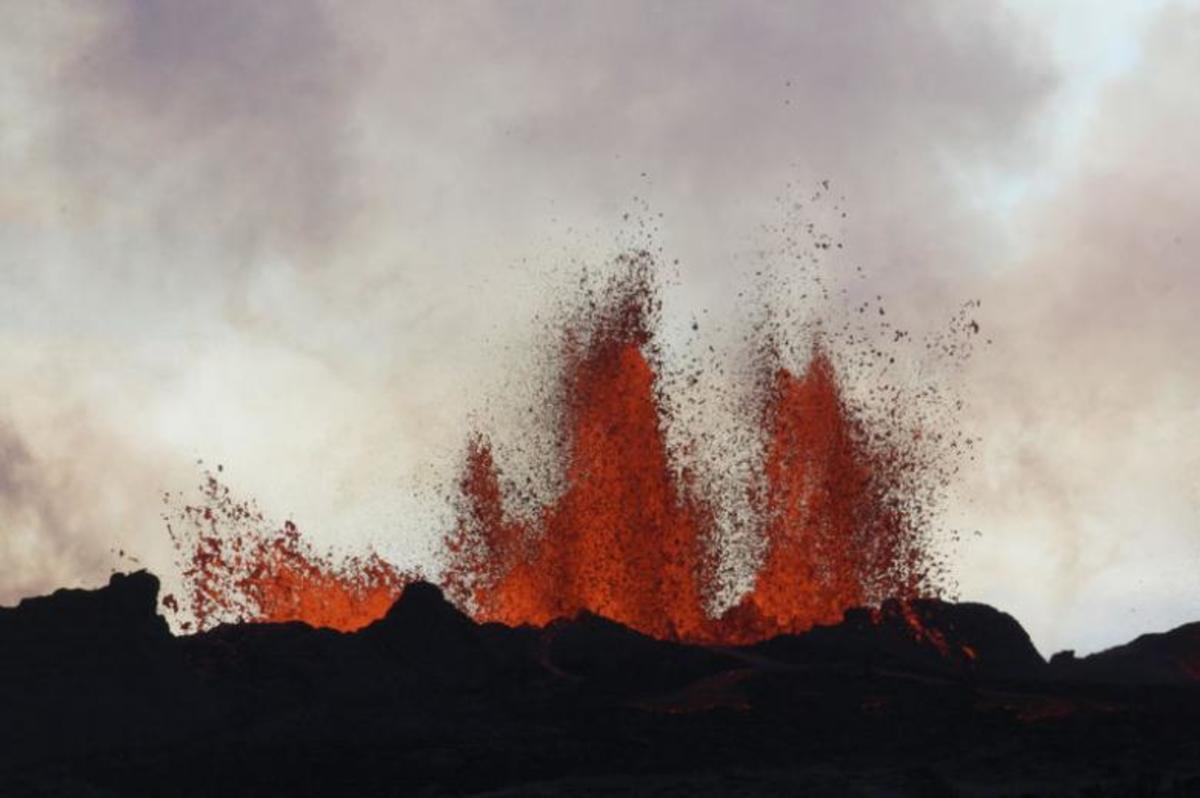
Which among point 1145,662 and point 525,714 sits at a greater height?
point 1145,662

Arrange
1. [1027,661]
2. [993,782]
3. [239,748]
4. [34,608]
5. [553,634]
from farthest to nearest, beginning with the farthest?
[1027,661], [553,634], [34,608], [239,748], [993,782]

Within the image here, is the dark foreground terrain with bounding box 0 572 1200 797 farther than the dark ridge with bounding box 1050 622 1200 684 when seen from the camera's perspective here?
No

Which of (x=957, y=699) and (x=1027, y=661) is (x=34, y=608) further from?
(x=1027, y=661)

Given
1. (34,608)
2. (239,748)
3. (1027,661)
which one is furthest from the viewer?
(1027,661)

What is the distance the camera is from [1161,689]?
8662 cm

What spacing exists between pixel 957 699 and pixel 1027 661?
22.0 meters

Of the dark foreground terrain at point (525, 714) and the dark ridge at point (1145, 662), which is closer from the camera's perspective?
the dark foreground terrain at point (525, 714)

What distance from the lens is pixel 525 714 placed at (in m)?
83.6

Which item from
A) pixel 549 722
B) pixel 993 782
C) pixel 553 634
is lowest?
pixel 993 782

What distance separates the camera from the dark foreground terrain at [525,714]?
7481 cm

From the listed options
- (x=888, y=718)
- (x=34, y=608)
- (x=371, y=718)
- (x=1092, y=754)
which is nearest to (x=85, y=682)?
(x=34, y=608)

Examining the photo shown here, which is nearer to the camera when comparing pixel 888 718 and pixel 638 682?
pixel 888 718

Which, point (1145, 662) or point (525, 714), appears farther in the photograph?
point (1145, 662)

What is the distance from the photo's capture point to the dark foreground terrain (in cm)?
7481
